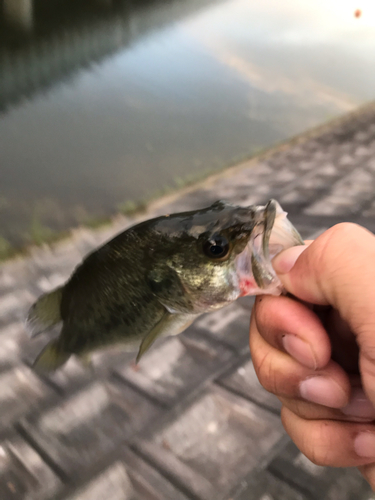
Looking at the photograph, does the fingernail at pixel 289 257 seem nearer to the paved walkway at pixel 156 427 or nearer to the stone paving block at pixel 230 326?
the paved walkway at pixel 156 427

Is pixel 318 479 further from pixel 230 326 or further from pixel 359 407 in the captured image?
pixel 230 326

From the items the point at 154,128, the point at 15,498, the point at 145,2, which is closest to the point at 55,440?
the point at 15,498

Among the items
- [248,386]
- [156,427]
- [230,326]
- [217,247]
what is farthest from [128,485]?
[217,247]

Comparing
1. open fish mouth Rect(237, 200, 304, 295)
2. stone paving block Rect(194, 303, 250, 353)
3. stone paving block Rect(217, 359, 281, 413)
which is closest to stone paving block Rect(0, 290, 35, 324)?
stone paving block Rect(194, 303, 250, 353)

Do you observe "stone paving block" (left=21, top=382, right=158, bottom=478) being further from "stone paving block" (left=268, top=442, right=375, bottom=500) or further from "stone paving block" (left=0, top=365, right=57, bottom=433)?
"stone paving block" (left=268, top=442, right=375, bottom=500)

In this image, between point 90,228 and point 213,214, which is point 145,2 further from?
point 213,214

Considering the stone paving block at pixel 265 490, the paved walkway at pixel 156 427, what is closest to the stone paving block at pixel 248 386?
the paved walkway at pixel 156 427
